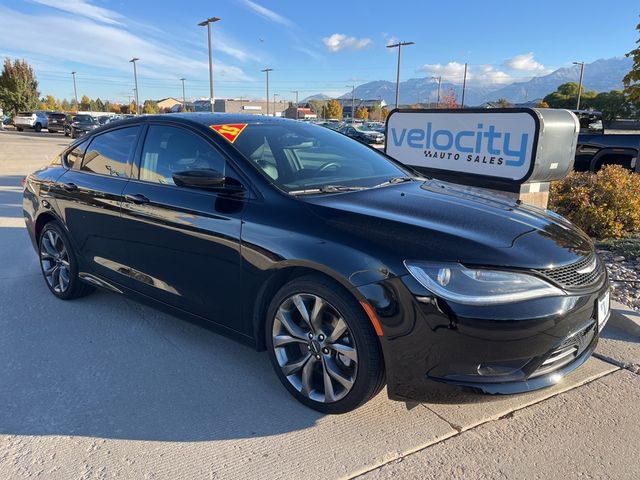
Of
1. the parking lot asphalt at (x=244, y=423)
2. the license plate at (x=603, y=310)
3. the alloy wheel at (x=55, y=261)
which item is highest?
the license plate at (x=603, y=310)

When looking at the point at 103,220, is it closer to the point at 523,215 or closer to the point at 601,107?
the point at 523,215

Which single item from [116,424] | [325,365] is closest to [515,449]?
[325,365]

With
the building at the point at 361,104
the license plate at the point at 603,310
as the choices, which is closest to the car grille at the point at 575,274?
the license plate at the point at 603,310

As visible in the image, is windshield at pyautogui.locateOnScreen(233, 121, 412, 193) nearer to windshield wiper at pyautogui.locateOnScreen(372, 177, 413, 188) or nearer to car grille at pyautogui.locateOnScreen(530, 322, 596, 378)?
windshield wiper at pyautogui.locateOnScreen(372, 177, 413, 188)

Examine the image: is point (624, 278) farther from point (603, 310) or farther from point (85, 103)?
point (85, 103)

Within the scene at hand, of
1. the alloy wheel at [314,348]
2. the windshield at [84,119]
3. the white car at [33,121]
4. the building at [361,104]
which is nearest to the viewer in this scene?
the alloy wheel at [314,348]

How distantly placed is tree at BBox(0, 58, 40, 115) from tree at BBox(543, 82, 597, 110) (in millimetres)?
56239

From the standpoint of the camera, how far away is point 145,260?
3.54m

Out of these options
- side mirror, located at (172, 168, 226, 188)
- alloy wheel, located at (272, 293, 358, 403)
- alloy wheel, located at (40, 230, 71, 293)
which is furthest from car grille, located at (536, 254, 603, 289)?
alloy wheel, located at (40, 230, 71, 293)

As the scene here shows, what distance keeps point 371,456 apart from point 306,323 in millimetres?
732

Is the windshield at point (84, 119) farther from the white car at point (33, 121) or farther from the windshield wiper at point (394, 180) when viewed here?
the windshield wiper at point (394, 180)

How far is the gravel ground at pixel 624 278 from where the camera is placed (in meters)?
4.50

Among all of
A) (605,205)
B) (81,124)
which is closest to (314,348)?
(605,205)

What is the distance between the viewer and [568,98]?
55.6 meters
